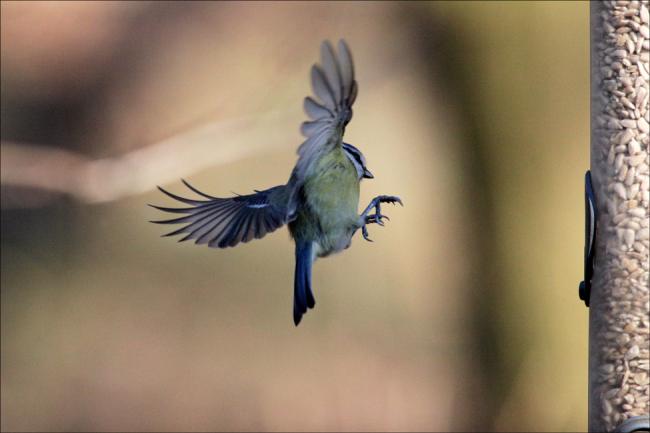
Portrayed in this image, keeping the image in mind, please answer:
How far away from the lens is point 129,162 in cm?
338

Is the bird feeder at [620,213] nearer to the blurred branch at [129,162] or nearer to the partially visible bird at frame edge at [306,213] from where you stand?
the partially visible bird at frame edge at [306,213]

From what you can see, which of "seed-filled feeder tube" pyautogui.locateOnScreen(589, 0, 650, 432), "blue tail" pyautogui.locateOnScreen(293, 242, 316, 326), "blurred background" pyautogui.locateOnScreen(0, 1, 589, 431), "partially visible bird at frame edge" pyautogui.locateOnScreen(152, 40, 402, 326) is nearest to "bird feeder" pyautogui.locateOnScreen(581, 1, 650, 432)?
"seed-filled feeder tube" pyautogui.locateOnScreen(589, 0, 650, 432)

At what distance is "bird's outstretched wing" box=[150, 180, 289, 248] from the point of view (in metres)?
1.87

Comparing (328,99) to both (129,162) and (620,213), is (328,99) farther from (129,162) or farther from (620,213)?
(129,162)

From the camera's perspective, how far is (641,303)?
2137 mm

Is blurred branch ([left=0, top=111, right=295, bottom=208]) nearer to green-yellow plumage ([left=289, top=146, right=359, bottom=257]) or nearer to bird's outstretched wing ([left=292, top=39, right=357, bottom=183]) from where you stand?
green-yellow plumage ([left=289, top=146, right=359, bottom=257])

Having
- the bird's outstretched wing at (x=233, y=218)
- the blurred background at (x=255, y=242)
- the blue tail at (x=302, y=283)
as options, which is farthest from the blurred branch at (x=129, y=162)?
the blue tail at (x=302, y=283)

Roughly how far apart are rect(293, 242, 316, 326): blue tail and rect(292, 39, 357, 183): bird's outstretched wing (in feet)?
0.75

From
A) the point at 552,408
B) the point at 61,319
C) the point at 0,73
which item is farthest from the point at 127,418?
the point at 552,408

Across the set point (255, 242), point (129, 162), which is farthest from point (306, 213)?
point (129, 162)

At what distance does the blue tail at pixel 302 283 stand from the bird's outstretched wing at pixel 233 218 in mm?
78

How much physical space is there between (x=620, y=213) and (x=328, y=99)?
979mm

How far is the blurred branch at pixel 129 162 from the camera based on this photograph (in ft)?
11.0

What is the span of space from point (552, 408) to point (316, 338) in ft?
3.07
